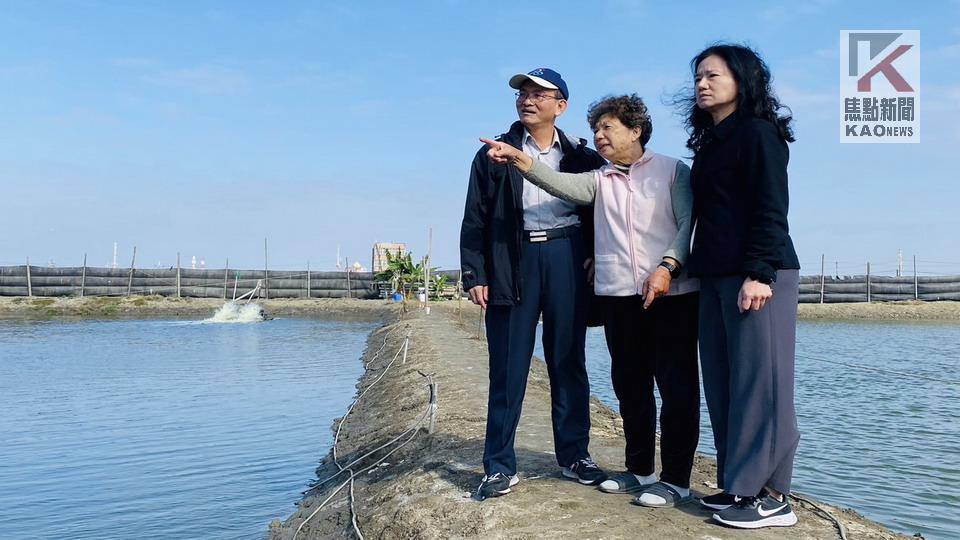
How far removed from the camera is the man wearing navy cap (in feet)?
10.9

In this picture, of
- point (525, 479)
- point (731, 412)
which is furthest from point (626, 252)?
point (525, 479)

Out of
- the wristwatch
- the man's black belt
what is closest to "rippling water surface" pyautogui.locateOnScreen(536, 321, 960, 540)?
the wristwatch

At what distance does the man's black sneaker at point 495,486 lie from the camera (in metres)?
3.40

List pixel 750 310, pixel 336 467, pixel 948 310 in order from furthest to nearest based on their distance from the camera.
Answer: pixel 948 310 → pixel 336 467 → pixel 750 310

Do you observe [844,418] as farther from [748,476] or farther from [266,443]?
[748,476]

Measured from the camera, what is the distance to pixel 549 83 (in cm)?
323

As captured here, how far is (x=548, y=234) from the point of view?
131 inches

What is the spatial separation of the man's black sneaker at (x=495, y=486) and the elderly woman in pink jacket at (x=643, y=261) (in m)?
0.54

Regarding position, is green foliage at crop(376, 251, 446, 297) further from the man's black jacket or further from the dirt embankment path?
the man's black jacket

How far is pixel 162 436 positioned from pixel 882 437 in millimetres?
7044

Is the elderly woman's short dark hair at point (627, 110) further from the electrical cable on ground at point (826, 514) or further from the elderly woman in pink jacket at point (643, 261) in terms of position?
the electrical cable on ground at point (826, 514)

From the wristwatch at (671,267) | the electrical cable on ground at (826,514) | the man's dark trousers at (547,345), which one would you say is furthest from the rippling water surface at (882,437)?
the wristwatch at (671,267)

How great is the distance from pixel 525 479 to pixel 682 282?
1.18 meters

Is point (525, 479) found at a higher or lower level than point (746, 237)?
lower
